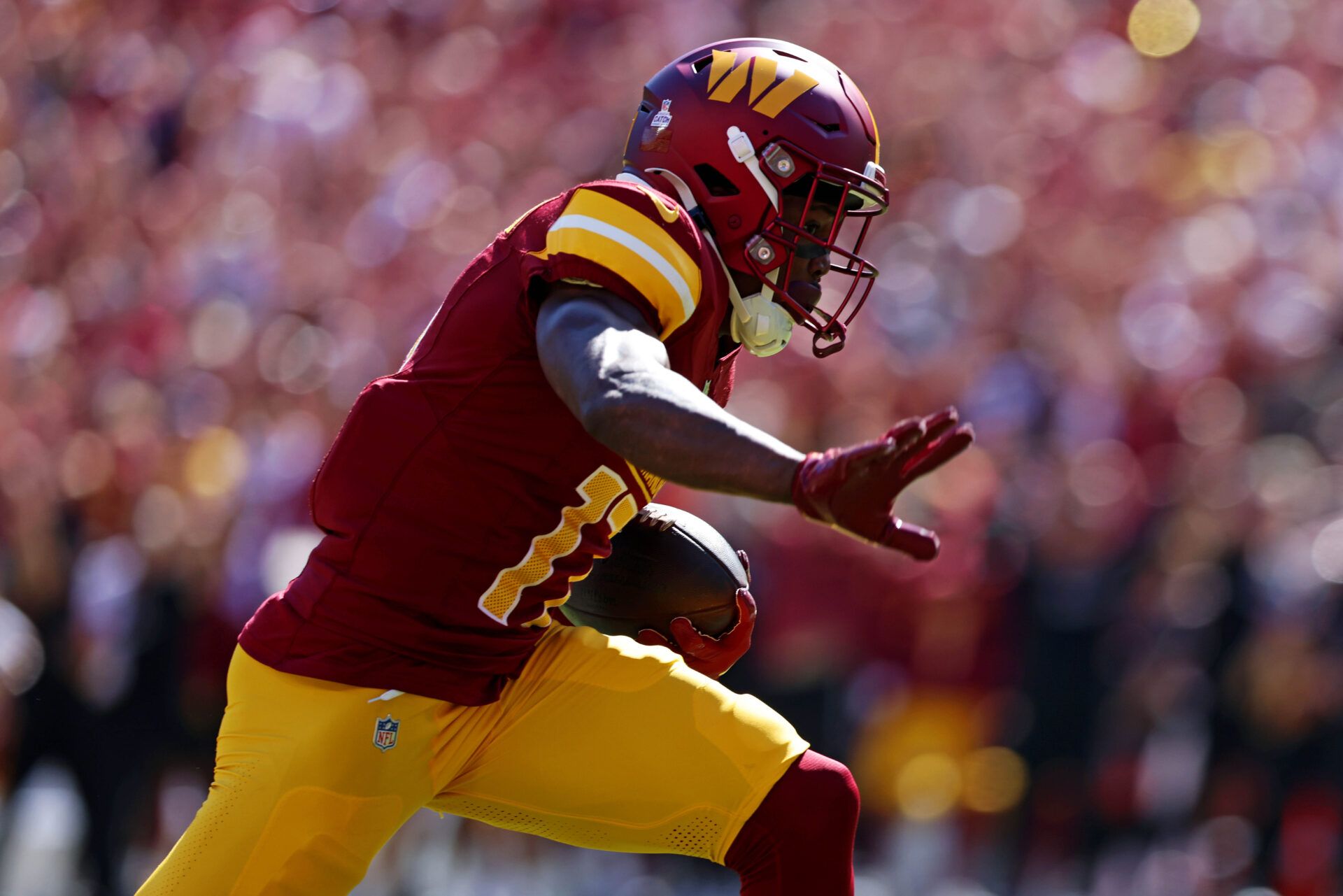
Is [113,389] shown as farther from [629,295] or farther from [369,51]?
[629,295]

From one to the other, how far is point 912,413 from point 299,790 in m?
4.20

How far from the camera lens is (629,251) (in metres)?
2.50

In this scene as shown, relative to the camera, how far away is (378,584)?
2777 mm

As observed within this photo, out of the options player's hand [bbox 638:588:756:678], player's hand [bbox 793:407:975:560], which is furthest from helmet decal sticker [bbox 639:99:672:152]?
player's hand [bbox 793:407:975:560]

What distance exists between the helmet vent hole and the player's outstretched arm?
531 millimetres

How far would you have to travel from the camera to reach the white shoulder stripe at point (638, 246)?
2508 mm

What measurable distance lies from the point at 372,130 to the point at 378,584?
6.21m

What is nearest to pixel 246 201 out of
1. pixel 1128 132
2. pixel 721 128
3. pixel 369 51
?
pixel 369 51

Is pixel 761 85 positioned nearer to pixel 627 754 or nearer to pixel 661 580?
pixel 661 580

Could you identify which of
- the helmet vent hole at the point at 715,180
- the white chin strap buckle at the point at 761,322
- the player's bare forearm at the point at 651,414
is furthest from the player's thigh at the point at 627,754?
the helmet vent hole at the point at 715,180

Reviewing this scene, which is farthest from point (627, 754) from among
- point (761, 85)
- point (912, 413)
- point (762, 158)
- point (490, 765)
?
point (912, 413)

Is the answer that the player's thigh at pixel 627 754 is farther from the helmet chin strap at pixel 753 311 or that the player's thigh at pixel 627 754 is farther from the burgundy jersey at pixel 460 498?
the helmet chin strap at pixel 753 311

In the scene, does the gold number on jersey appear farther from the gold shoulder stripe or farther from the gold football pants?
the gold shoulder stripe

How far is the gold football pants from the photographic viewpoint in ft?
8.81
